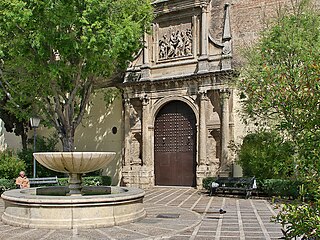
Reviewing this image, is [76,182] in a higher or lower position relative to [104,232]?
higher

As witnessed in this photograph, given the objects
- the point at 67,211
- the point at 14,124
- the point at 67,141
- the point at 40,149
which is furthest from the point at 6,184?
the point at 67,211

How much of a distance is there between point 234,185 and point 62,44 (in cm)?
745

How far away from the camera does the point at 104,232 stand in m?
6.96

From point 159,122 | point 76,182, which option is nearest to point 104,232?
point 76,182

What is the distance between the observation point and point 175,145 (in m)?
17.5

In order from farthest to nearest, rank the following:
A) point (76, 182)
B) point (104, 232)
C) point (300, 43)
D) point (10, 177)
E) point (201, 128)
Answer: point (201, 128) → point (10, 177) → point (300, 43) → point (76, 182) → point (104, 232)

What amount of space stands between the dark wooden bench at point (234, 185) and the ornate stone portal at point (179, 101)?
168 centimetres

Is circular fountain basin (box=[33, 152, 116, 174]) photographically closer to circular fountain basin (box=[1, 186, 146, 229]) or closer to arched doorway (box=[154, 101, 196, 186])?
circular fountain basin (box=[1, 186, 146, 229])

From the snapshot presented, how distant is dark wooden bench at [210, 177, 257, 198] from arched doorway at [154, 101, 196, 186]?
2.91 m

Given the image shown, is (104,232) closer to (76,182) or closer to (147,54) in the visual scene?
(76,182)

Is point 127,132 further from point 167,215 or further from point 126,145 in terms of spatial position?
point 167,215

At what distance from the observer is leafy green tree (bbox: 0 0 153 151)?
12031 millimetres

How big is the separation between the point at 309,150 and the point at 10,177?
1391 centimetres

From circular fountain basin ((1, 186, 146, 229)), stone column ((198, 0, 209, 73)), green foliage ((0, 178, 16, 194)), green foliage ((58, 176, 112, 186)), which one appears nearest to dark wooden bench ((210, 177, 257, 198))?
stone column ((198, 0, 209, 73))
